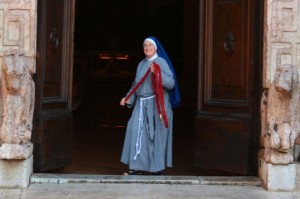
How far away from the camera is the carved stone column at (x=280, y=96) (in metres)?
6.17

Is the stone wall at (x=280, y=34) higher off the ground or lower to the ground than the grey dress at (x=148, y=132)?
higher

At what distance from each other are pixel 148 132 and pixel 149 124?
0.32 ft

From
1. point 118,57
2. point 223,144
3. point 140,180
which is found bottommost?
point 140,180

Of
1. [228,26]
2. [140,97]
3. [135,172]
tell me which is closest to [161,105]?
[140,97]

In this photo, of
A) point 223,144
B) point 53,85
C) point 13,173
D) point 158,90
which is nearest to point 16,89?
point 13,173

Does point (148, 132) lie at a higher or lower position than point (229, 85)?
lower

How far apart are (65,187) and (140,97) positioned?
146cm

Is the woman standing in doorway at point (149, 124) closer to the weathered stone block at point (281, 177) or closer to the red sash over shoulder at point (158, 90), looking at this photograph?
the red sash over shoulder at point (158, 90)

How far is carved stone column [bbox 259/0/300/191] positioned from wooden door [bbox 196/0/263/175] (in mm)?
291

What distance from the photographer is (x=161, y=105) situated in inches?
269

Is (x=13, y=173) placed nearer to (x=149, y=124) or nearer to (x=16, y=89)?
(x=16, y=89)

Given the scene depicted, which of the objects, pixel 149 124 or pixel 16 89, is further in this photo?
pixel 149 124

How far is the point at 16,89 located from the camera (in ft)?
19.8

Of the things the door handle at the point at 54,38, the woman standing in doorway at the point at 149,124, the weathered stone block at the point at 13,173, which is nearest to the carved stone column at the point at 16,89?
the weathered stone block at the point at 13,173
